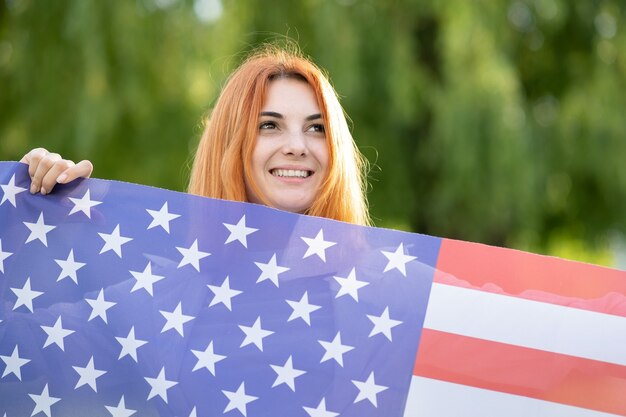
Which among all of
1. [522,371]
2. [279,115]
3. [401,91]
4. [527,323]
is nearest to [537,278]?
[527,323]

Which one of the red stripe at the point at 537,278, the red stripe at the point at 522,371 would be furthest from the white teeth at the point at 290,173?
the red stripe at the point at 522,371

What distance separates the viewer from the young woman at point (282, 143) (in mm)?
2441

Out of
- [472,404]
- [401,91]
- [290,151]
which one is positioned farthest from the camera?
[401,91]

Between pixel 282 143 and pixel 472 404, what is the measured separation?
83cm

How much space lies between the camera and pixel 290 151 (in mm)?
2408

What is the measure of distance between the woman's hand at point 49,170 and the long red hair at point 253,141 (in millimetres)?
383

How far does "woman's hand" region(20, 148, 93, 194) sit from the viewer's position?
230 centimetres

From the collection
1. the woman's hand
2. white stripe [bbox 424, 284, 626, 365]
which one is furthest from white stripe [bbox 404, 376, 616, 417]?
the woman's hand

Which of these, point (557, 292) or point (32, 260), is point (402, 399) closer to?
point (557, 292)

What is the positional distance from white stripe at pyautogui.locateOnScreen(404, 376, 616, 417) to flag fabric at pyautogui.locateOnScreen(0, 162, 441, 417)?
0.04 metres

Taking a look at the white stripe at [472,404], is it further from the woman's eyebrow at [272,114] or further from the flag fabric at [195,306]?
the woman's eyebrow at [272,114]

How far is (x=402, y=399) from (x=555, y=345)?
0.39 meters

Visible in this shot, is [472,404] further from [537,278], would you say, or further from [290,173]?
[290,173]

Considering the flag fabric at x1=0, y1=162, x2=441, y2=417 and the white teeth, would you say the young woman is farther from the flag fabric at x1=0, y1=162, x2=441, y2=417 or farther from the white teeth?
the flag fabric at x1=0, y1=162, x2=441, y2=417
